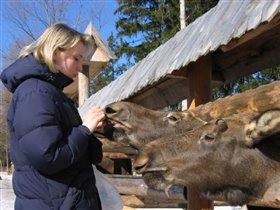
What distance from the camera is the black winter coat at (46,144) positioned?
3.08 metres

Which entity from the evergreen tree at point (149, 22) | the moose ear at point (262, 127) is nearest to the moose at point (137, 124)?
the moose ear at point (262, 127)

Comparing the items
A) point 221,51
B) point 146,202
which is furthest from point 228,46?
point 146,202

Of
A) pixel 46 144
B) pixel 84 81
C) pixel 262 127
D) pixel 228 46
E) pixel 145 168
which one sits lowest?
pixel 145 168

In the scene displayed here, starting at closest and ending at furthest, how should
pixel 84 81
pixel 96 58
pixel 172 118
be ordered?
1. pixel 172 118
2. pixel 96 58
3. pixel 84 81

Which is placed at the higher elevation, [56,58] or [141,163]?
[56,58]

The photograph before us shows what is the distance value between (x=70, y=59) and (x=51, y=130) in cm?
61

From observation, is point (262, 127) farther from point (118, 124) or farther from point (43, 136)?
point (118, 124)

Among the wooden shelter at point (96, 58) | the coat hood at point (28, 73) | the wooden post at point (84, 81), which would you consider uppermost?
the wooden shelter at point (96, 58)

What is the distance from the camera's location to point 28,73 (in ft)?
10.9

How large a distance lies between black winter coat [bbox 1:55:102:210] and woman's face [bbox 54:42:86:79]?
0.07 meters

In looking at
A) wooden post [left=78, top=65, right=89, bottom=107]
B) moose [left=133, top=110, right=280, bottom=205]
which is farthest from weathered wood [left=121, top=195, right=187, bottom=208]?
moose [left=133, top=110, right=280, bottom=205]

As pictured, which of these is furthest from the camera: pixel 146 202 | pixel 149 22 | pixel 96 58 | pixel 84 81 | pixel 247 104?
pixel 149 22

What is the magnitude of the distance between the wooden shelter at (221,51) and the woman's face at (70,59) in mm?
1385

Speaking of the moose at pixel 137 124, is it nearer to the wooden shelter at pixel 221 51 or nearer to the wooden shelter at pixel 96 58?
the wooden shelter at pixel 221 51
